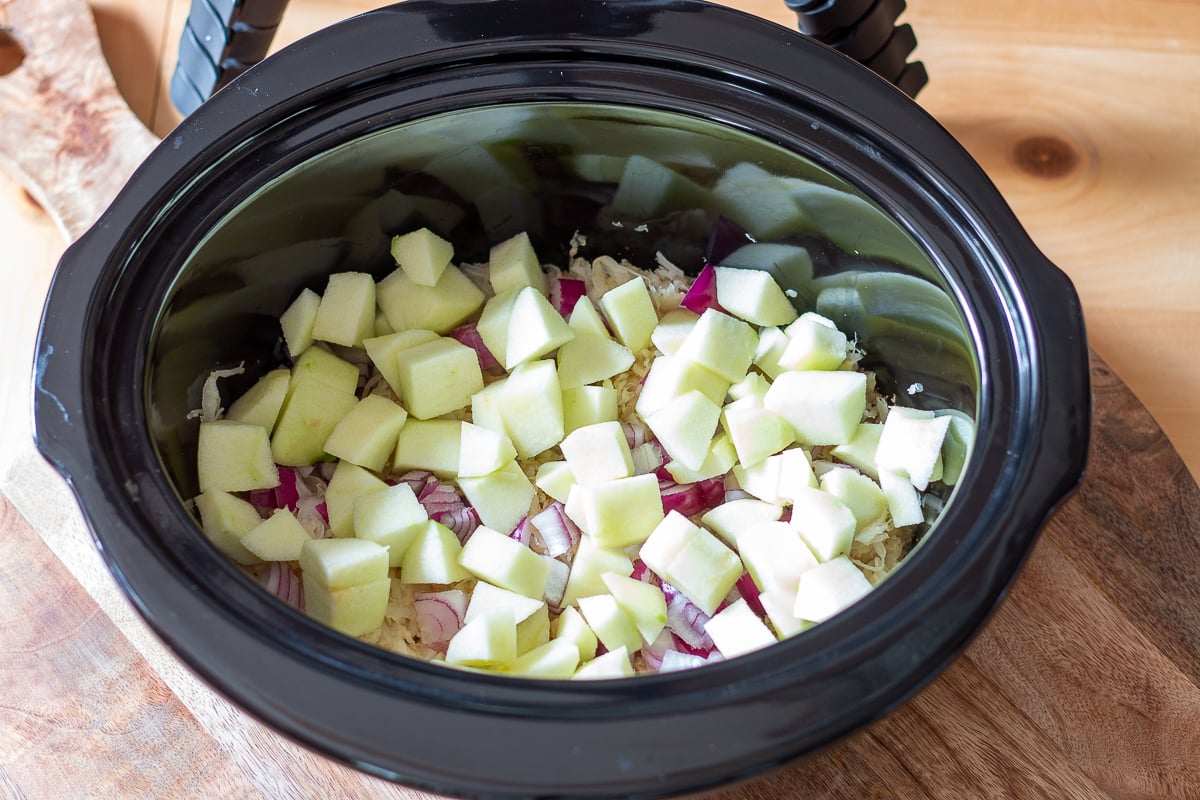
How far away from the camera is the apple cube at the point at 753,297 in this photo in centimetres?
109

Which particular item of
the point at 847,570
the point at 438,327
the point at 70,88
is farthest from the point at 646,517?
the point at 70,88

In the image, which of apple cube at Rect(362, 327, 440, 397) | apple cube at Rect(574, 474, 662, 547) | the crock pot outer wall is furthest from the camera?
apple cube at Rect(362, 327, 440, 397)

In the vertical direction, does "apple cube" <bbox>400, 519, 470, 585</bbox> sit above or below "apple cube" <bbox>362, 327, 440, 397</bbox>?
below

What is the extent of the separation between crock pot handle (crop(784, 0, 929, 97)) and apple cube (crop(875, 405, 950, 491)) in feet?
1.30

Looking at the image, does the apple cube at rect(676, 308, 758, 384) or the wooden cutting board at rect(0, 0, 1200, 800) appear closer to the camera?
the wooden cutting board at rect(0, 0, 1200, 800)

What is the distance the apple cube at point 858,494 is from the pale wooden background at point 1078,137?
1.67 ft

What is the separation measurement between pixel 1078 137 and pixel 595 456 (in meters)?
0.93

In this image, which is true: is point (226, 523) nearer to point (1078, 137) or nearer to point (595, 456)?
point (595, 456)

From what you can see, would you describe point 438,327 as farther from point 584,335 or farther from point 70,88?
point 70,88

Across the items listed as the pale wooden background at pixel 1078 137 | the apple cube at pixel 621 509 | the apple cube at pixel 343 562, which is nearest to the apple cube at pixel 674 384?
the apple cube at pixel 621 509

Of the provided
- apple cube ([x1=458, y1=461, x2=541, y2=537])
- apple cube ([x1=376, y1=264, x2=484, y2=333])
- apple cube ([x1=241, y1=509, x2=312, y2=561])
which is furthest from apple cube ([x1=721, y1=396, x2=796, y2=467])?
apple cube ([x1=241, y1=509, x2=312, y2=561])

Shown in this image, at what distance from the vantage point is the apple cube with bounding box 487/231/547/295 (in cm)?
111

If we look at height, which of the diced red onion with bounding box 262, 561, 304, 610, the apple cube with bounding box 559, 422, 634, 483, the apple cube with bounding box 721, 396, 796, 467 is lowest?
the diced red onion with bounding box 262, 561, 304, 610

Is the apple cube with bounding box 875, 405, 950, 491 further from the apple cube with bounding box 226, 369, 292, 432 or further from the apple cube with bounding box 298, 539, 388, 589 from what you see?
the apple cube with bounding box 226, 369, 292, 432
